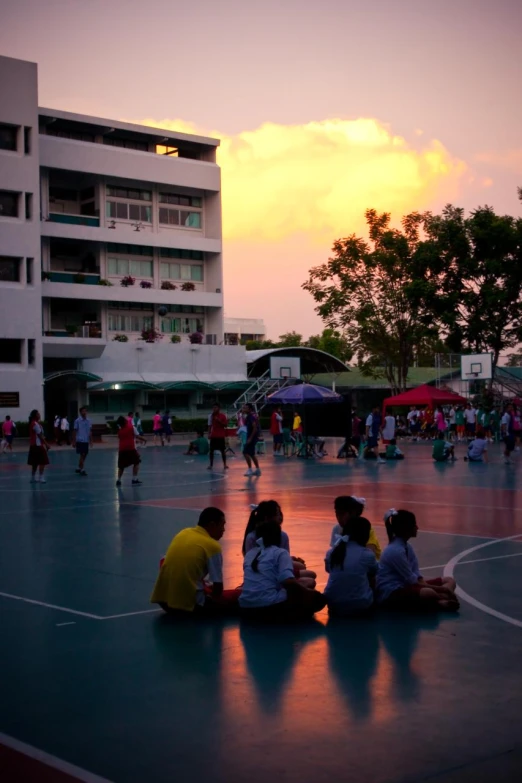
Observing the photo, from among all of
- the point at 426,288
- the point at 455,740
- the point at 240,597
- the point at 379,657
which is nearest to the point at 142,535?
the point at 240,597

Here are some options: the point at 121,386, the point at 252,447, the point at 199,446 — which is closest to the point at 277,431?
the point at 199,446

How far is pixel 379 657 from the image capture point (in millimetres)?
8094

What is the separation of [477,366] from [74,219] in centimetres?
2718

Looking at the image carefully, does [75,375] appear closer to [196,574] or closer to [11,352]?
[11,352]

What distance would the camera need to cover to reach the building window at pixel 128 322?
66.8 m

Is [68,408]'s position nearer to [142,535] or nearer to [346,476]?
[346,476]

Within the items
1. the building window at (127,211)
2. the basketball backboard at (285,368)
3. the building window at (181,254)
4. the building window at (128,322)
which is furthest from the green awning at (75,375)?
the building window at (181,254)

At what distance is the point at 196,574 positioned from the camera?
9.48 m

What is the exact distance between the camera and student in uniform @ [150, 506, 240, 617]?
937cm

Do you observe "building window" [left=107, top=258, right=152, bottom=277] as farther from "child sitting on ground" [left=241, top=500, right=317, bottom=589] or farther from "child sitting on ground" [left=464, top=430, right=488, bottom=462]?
"child sitting on ground" [left=241, top=500, right=317, bottom=589]

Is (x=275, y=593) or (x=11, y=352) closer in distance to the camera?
(x=275, y=593)

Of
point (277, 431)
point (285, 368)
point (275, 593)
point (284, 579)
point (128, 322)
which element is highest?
point (128, 322)

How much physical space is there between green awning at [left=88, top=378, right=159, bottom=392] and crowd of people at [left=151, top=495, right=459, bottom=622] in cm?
5233

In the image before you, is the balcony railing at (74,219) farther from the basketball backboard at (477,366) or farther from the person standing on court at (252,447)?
the person standing on court at (252,447)
